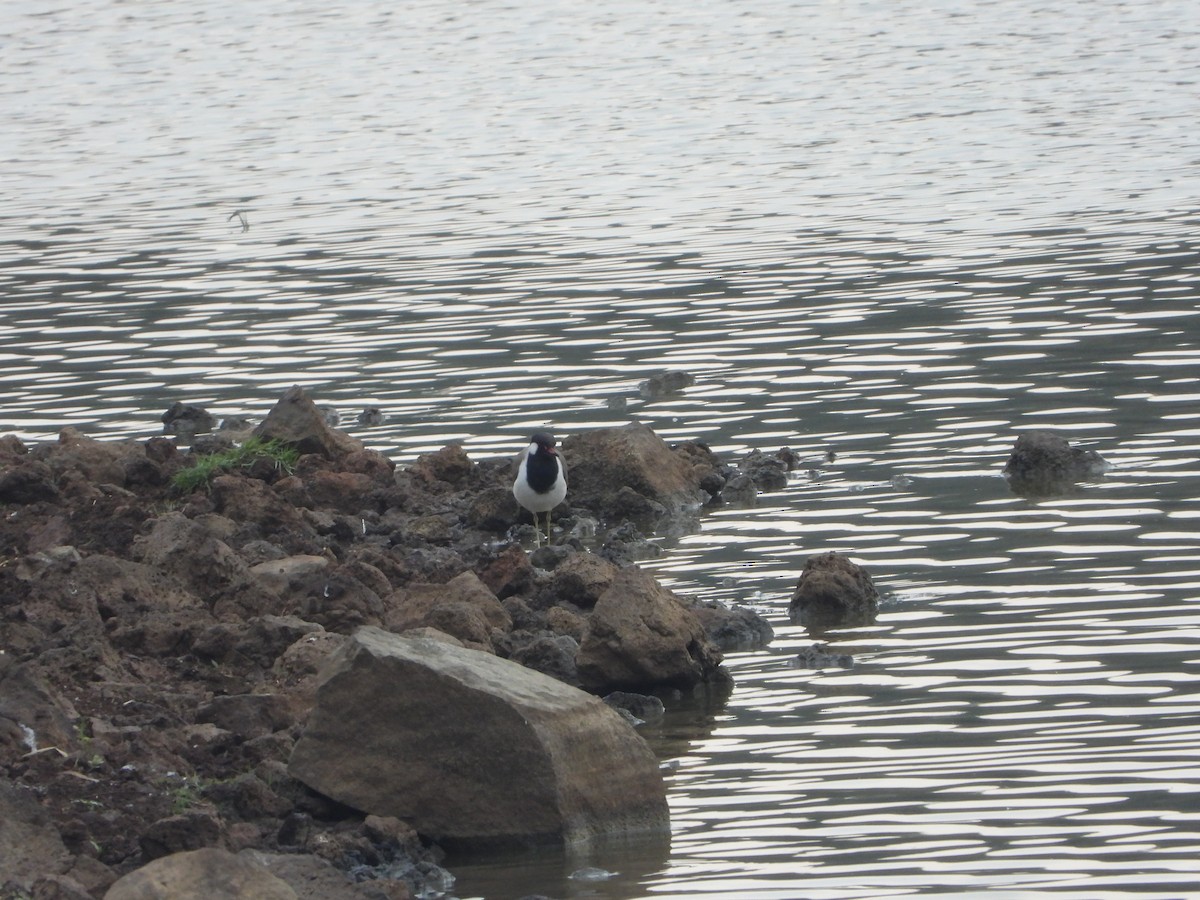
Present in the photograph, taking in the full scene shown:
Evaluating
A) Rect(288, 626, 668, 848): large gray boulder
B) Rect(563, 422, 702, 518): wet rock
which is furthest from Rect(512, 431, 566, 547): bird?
Rect(288, 626, 668, 848): large gray boulder

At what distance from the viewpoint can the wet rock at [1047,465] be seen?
→ 1516 centimetres

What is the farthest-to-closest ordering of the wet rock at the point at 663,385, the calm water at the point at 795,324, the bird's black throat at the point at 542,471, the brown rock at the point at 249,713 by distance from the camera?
the wet rock at the point at 663,385, the bird's black throat at the point at 542,471, the brown rock at the point at 249,713, the calm water at the point at 795,324

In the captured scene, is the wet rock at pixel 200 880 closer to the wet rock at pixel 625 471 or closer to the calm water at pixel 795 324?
the calm water at pixel 795 324

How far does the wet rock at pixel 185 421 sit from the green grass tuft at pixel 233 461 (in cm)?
228

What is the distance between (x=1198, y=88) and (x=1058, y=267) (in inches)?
654

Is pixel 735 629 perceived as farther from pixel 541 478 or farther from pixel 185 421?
pixel 185 421

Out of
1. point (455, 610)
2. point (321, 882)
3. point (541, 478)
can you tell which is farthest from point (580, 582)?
point (321, 882)

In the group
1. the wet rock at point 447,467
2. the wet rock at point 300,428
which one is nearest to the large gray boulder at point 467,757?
the wet rock at point 447,467

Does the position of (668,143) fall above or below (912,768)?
above

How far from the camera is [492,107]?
45.6m

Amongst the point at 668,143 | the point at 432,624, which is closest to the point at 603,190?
the point at 668,143

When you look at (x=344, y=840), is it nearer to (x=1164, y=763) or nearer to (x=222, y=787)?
(x=222, y=787)

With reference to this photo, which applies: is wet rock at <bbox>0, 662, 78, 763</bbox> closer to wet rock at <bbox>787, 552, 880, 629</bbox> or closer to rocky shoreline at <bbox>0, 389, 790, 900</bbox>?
rocky shoreline at <bbox>0, 389, 790, 900</bbox>

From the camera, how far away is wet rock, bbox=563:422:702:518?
15.8m
